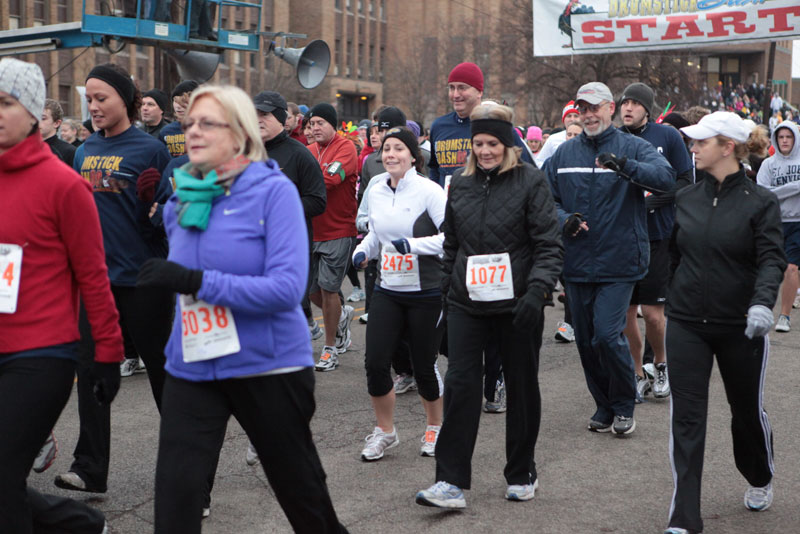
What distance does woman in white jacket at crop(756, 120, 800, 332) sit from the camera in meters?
10.5

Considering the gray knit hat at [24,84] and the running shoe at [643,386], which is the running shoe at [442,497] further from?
the running shoe at [643,386]

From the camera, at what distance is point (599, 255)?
6.50m

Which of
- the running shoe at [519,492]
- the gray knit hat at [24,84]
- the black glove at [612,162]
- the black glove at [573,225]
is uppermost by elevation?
the gray knit hat at [24,84]

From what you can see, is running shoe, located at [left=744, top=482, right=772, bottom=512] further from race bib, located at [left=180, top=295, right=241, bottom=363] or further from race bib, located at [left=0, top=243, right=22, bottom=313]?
race bib, located at [left=0, top=243, right=22, bottom=313]

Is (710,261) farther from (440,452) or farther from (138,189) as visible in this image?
(138,189)

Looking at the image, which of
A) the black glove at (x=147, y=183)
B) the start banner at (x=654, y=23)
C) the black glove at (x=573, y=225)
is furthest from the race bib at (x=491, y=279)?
the start banner at (x=654, y=23)

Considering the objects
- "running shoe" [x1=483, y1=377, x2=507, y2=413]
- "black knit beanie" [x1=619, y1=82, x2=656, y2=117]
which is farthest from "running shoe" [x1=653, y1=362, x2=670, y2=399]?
"black knit beanie" [x1=619, y1=82, x2=656, y2=117]

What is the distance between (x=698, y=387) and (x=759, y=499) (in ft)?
2.55

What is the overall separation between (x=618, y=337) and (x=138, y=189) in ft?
10.1

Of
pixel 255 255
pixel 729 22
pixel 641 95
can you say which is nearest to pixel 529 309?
pixel 255 255

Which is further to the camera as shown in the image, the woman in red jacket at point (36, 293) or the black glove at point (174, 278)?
the woman in red jacket at point (36, 293)

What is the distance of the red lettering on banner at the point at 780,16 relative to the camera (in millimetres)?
13536

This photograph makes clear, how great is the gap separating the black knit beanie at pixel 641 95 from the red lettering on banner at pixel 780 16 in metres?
6.76

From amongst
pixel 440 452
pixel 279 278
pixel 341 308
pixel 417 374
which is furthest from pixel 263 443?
pixel 341 308
